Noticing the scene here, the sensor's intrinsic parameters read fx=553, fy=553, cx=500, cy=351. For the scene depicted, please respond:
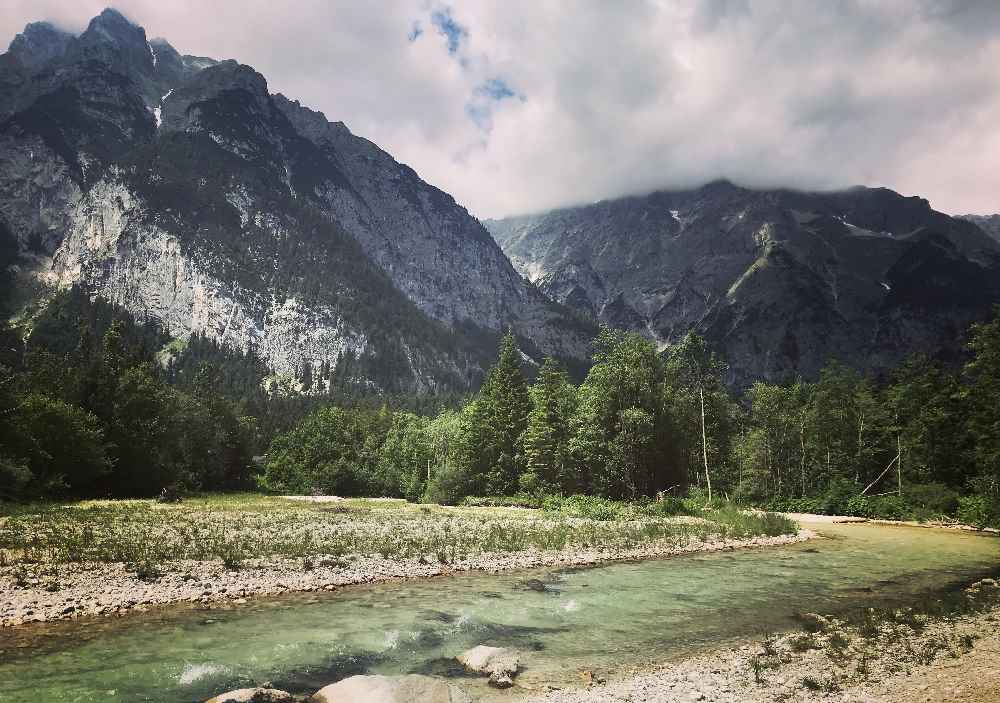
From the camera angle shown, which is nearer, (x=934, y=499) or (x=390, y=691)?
(x=390, y=691)

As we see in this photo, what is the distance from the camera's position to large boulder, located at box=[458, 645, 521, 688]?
14.3m

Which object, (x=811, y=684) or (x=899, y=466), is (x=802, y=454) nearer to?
(x=899, y=466)

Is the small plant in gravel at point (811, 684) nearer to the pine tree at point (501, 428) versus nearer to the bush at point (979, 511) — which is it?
the bush at point (979, 511)

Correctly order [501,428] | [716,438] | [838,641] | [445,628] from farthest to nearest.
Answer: [501,428]
[716,438]
[445,628]
[838,641]

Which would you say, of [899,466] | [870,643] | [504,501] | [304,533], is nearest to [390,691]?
[870,643]

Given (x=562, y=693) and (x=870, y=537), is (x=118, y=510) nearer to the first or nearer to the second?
(x=562, y=693)

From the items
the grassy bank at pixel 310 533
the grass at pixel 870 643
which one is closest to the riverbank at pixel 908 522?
the grassy bank at pixel 310 533

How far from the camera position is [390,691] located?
11.9 metres

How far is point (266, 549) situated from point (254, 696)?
63.2 ft

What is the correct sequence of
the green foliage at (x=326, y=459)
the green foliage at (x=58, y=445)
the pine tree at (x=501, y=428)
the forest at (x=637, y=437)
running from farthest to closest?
the green foliage at (x=326, y=459)
the pine tree at (x=501, y=428)
the forest at (x=637, y=437)
the green foliage at (x=58, y=445)

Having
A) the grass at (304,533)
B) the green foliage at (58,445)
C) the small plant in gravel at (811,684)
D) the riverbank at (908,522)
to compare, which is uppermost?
the green foliage at (58,445)

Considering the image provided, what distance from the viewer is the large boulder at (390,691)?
1171 centimetres

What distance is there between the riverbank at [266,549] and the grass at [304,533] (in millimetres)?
107

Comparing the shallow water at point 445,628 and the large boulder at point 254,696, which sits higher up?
the large boulder at point 254,696
